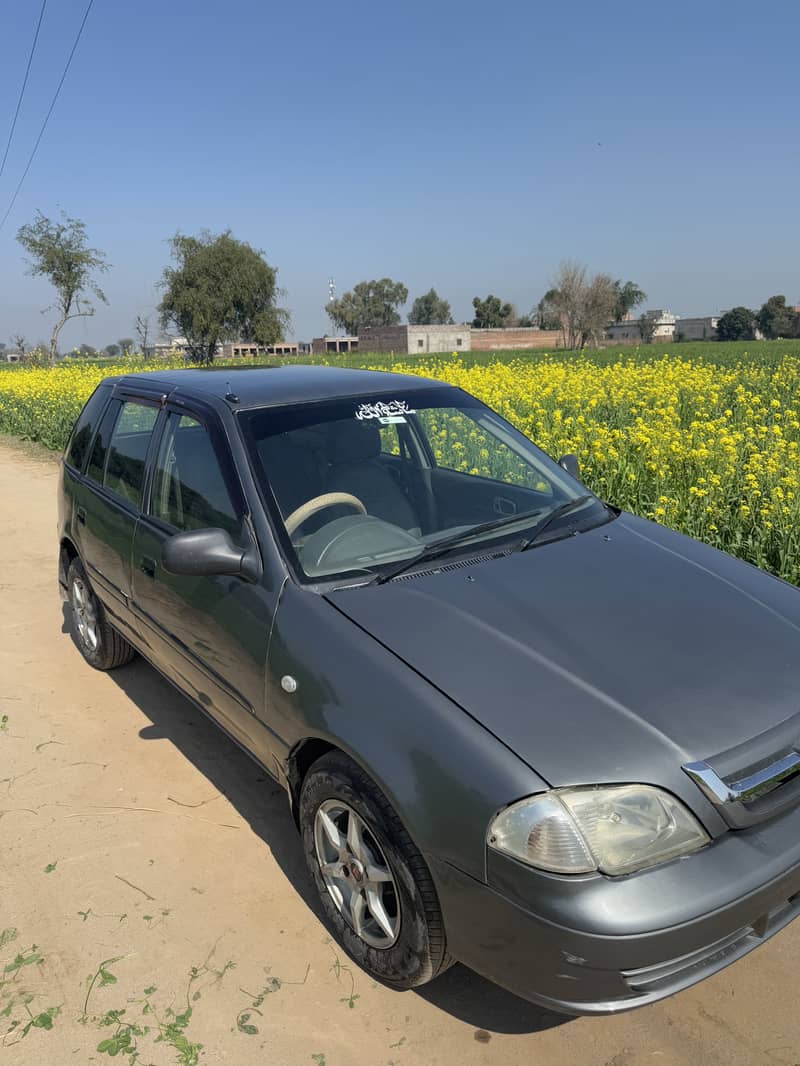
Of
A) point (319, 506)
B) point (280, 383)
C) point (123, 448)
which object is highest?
point (280, 383)

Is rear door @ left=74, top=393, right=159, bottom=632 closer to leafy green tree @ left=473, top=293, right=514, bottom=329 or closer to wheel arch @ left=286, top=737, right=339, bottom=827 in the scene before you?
wheel arch @ left=286, top=737, right=339, bottom=827

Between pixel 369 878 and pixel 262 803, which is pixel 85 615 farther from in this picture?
pixel 369 878

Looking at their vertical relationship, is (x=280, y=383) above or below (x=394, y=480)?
above

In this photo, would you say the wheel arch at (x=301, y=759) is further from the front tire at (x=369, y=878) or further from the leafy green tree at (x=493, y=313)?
the leafy green tree at (x=493, y=313)

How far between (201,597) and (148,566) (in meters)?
0.57

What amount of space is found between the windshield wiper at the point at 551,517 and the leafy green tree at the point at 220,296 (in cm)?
5387

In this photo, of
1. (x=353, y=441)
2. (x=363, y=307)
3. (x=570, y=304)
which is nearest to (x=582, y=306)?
(x=570, y=304)

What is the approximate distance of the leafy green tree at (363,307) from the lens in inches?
4825

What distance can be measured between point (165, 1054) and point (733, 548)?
4.32m

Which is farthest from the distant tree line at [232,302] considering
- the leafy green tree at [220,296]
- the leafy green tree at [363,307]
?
the leafy green tree at [363,307]

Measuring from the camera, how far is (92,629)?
4430 mm

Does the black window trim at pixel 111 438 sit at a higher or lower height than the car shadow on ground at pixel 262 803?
higher

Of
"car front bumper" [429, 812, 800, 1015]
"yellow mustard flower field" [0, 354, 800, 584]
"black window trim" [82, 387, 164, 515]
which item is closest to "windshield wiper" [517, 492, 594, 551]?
"yellow mustard flower field" [0, 354, 800, 584]

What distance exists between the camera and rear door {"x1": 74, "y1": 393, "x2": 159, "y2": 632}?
3.54m
